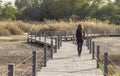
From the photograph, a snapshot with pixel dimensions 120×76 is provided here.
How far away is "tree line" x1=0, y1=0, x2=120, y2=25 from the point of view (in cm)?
9031

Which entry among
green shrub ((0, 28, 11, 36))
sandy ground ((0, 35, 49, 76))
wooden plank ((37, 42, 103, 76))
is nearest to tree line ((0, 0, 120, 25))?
green shrub ((0, 28, 11, 36))

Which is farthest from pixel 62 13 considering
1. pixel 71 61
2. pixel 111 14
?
pixel 71 61

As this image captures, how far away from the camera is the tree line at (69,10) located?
296 ft

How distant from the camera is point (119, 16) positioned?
8781cm

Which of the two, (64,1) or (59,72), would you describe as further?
(64,1)

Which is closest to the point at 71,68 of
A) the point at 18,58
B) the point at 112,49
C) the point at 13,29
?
the point at 18,58

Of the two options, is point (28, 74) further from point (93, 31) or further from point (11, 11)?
point (11, 11)

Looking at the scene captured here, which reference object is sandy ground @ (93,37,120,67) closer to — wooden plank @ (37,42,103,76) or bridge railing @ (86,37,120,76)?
bridge railing @ (86,37,120,76)

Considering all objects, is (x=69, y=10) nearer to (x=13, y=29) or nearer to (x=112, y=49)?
(x=13, y=29)

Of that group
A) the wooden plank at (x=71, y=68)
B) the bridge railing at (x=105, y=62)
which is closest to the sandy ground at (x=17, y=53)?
the wooden plank at (x=71, y=68)

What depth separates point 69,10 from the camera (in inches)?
3612

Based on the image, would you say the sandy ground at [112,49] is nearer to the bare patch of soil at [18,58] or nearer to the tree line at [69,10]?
the bare patch of soil at [18,58]

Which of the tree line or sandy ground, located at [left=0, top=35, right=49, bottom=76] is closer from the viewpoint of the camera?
sandy ground, located at [left=0, top=35, right=49, bottom=76]

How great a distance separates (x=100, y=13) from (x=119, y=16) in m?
4.47
